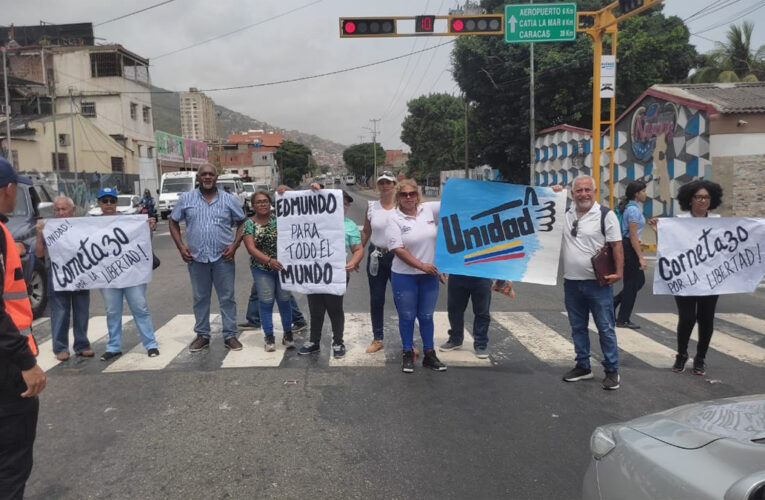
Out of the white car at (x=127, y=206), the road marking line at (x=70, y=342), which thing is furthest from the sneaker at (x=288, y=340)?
the white car at (x=127, y=206)

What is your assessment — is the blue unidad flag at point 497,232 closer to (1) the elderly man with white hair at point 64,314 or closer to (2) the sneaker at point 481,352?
(2) the sneaker at point 481,352

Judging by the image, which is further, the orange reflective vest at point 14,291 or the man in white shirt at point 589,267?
the man in white shirt at point 589,267

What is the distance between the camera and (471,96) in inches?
1464

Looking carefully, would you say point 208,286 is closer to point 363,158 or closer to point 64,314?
point 64,314

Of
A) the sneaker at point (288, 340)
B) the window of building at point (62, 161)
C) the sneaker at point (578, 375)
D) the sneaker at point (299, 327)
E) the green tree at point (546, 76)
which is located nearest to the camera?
the sneaker at point (578, 375)

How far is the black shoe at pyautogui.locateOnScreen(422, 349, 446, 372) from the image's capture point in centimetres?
563

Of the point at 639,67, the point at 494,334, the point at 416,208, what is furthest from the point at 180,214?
the point at 639,67

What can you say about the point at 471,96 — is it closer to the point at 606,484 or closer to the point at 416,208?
the point at 416,208

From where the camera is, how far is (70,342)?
6.73m

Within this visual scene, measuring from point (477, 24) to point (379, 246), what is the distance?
963 centimetres

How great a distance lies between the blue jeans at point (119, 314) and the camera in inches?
242

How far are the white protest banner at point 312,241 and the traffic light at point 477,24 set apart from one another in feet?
29.5

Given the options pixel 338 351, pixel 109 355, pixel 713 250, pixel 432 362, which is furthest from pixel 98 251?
pixel 713 250

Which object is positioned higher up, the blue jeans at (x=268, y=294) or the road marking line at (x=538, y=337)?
the blue jeans at (x=268, y=294)
